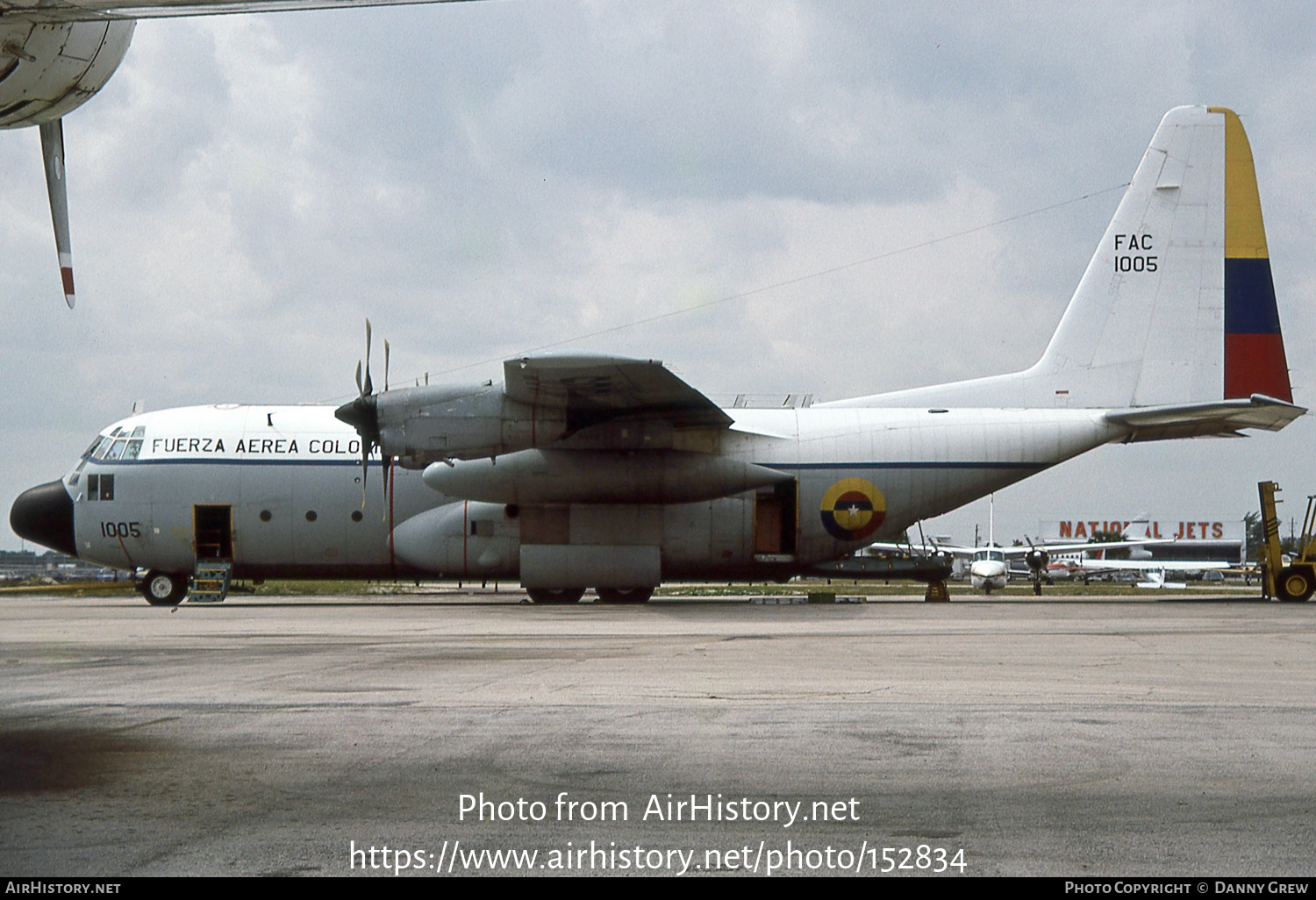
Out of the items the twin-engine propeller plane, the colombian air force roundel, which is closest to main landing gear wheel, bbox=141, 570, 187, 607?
the twin-engine propeller plane

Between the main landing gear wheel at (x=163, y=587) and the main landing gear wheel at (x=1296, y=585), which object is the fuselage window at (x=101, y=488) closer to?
the main landing gear wheel at (x=163, y=587)

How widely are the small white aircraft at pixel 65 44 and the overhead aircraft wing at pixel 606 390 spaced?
10691mm

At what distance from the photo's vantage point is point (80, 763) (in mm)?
5750

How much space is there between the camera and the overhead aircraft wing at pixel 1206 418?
73.7 ft

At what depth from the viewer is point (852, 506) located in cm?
2259

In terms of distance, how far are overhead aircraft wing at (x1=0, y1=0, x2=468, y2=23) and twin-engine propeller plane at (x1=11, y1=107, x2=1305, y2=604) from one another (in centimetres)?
1534

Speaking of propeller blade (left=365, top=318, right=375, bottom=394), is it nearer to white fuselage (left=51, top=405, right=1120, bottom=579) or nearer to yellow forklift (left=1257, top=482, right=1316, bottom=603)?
white fuselage (left=51, top=405, right=1120, bottom=579)

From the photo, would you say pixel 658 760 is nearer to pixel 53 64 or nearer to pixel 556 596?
pixel 53 64

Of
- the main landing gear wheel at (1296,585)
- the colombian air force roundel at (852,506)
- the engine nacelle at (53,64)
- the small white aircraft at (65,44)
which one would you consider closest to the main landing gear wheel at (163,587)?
the colombian air force roundel at (852,506)

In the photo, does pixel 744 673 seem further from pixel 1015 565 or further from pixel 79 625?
pixel 1015 565

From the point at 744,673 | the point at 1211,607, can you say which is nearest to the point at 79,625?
the point at 744,673

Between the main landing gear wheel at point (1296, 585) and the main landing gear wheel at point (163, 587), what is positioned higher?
the main landing gear wheel at point (163, 587)

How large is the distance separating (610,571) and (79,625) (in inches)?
386

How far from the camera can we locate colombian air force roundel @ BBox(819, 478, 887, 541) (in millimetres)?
22562
